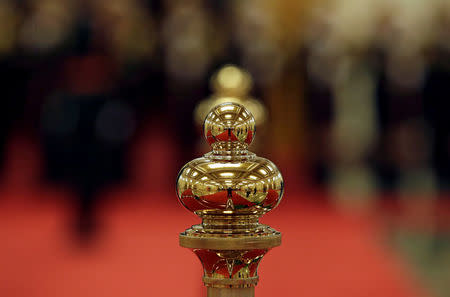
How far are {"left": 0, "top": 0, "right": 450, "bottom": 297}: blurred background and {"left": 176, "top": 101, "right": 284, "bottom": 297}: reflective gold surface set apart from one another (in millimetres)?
1506

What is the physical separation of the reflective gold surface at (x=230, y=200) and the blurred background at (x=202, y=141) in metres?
1.51

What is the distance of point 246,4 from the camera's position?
6699mm

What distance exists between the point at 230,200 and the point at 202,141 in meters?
2.86

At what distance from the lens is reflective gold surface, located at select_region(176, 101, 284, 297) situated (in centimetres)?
78

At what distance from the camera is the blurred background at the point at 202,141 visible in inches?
109
